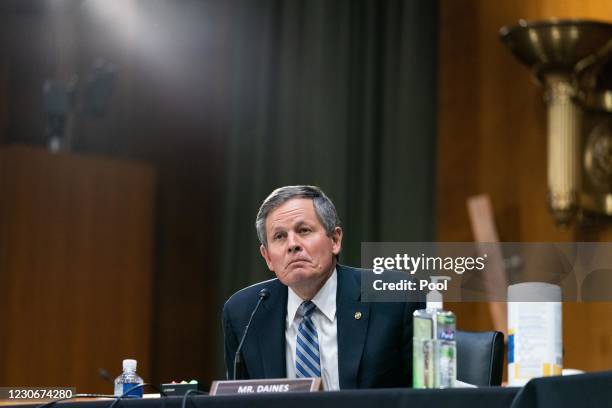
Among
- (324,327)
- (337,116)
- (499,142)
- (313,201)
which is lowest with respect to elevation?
(324,327)

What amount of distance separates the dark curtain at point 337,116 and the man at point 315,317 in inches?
108

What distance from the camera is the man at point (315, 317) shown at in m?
2.59

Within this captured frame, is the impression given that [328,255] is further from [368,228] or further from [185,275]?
[185,275]

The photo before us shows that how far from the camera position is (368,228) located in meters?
5.60

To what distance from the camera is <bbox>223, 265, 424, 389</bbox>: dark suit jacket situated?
257 cm

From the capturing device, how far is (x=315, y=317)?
8.85ft

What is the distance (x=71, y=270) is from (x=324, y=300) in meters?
3.10

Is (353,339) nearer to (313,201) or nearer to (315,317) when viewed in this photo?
(315,317)

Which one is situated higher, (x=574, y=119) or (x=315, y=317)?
(x=574, y=119)

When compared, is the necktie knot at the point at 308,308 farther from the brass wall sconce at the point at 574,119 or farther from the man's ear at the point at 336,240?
the brass wall sconce at the point at 574,119

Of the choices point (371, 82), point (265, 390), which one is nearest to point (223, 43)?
point (371, 82)

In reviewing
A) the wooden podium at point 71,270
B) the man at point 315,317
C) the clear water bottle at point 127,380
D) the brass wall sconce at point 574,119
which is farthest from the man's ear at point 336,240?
the wooden podium at point 71,270

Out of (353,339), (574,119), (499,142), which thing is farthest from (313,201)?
(499,142)

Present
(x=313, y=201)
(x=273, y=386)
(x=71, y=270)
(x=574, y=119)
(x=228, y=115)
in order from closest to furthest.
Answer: (x=273, y=386)
(x=313, y=201)
(x=574, y=119)
(x=71, y=270)
(x=228, y=115)
